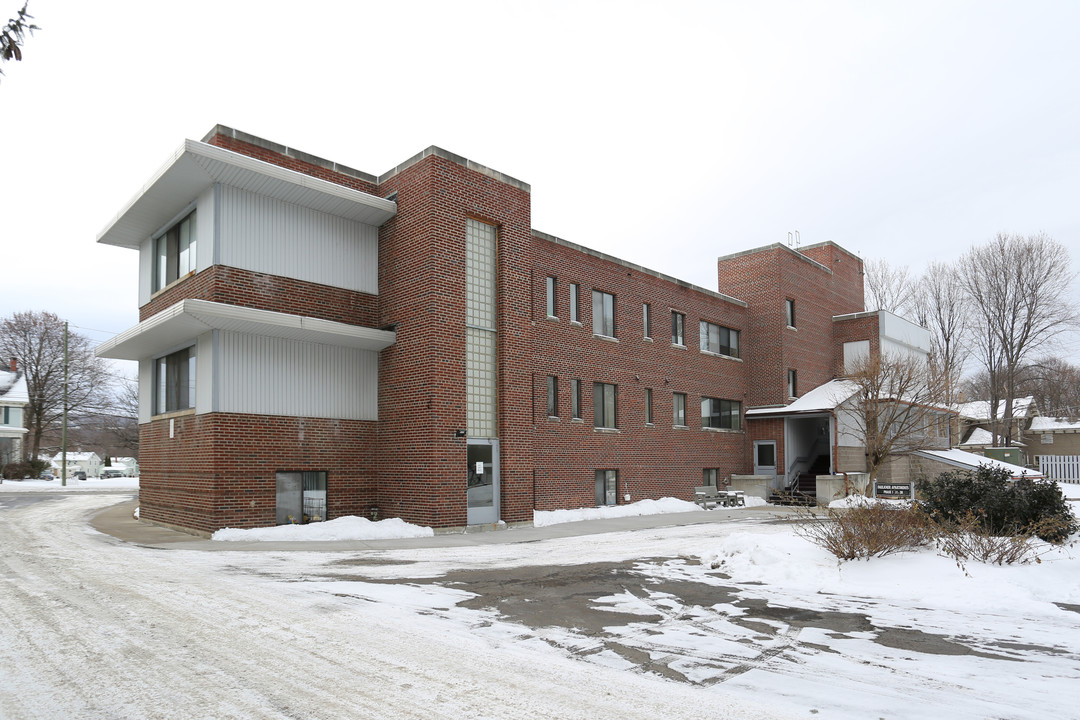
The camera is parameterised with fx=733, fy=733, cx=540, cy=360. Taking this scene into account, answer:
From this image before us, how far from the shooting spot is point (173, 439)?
18.0m

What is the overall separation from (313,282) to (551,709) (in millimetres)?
14707

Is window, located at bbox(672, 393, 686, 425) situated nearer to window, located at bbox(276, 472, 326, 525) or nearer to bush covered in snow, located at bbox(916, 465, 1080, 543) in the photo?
window, located at bbox(276, 472, 326, 525)

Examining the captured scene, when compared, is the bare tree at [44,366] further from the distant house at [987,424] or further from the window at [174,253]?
the distant house at [987,424]

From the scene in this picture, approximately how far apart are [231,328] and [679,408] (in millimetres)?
17637

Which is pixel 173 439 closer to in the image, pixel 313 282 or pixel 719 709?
pixel 313 282

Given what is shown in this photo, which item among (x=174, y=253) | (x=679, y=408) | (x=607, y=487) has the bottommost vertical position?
(x=607, y=487)

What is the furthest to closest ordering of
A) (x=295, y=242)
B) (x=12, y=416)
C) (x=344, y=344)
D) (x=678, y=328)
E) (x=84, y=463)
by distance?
(x=84, y=463) < (x=12, y=416) < (x=678, y=328) < (x=344, y=344) < (x=295, y=242)

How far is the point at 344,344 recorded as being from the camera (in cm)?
1831

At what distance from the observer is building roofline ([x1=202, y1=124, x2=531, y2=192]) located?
16.9 meters

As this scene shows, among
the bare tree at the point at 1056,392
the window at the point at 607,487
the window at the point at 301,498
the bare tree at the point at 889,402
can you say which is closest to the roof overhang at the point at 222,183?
the window at the point at 301,498

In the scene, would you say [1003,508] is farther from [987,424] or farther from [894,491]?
[987,424]

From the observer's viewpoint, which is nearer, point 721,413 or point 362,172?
point 362,172

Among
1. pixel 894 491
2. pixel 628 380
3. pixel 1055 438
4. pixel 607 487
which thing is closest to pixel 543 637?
pixel 607 487

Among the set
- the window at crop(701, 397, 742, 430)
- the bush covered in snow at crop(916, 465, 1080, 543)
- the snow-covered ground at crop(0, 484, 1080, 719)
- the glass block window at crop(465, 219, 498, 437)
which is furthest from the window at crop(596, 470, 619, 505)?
the bush covered in snow at crop(916, 465, 1080, 543)
